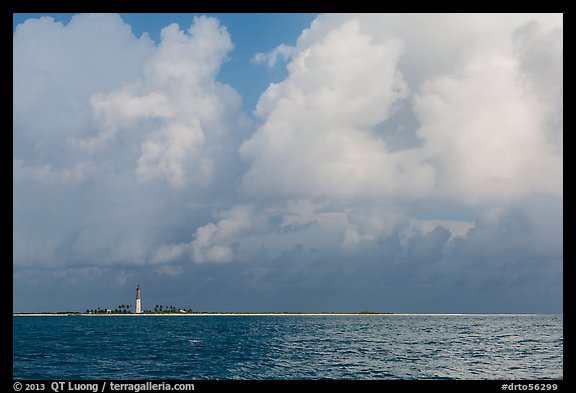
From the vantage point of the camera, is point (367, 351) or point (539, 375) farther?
point (367, 351)

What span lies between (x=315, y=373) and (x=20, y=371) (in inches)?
1268

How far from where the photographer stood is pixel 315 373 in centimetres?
4909
